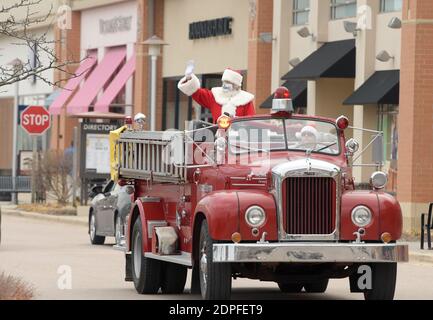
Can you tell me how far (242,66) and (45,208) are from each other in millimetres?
7350

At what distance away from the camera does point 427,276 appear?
2161cm

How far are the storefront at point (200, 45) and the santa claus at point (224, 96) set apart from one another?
85.6 ft

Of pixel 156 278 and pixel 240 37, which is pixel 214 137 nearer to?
pixel 156 278

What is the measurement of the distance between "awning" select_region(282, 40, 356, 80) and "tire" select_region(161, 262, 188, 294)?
19.8 meters

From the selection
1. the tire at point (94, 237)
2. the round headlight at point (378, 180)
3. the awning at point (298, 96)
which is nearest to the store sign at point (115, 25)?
the awning at point (298, 96)

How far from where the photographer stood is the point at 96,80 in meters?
56.6

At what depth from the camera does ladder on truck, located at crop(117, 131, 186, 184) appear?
16.4 metres

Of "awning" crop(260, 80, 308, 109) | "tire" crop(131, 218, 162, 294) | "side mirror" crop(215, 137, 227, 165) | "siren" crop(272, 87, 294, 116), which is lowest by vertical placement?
"tire" crop(131, 218, 162, 294)

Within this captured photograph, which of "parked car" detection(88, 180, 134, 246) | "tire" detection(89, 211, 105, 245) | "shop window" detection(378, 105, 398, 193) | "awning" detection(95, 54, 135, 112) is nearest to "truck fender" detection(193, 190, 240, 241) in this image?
"parked car" detection(88, 180, 134, 246)

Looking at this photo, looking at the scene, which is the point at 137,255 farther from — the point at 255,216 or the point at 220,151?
the point at 255,216

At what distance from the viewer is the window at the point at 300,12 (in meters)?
41.0

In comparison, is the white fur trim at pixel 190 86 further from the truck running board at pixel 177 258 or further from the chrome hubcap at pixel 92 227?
the chrome hubcap at pixel 92 227

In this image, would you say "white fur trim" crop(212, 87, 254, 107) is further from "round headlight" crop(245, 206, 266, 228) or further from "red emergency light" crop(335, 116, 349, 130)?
"round headlight" crop(245, 206, 266, 228)
